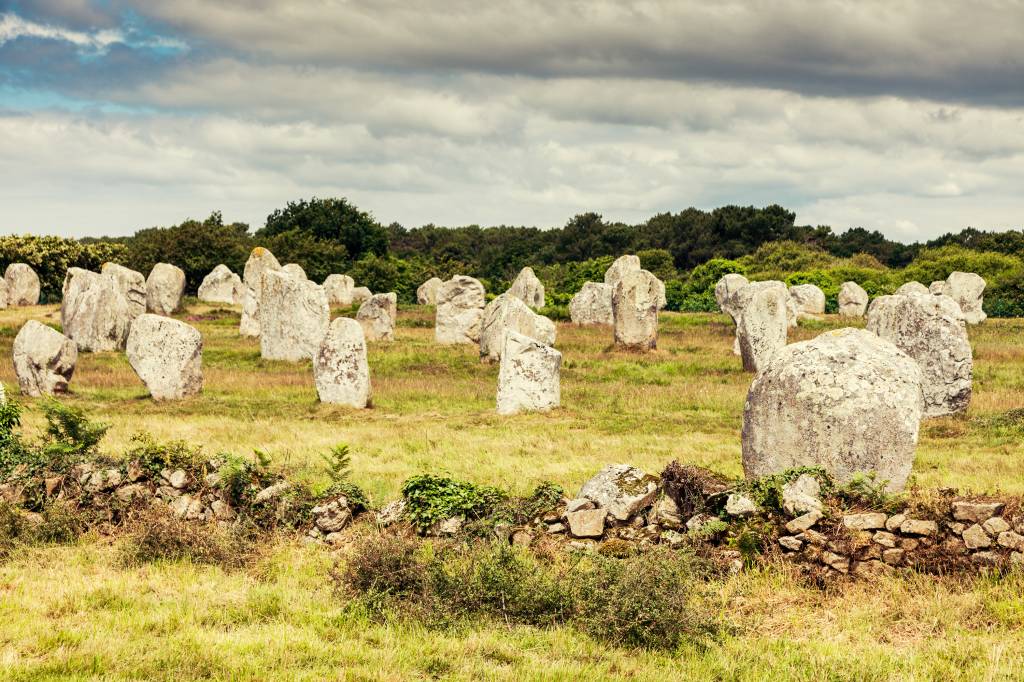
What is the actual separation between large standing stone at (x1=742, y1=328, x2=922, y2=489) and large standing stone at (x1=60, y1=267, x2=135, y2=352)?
3136 cm

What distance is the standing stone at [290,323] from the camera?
36938mm

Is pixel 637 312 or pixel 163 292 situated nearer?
pixel 637 312

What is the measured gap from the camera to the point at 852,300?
60750mm

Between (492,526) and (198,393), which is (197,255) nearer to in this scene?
(198,393)

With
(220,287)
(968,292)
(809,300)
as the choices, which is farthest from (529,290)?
(968,292)

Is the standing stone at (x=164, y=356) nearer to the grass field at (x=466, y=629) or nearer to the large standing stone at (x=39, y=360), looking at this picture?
the large standing stone at (x=39, y=360)

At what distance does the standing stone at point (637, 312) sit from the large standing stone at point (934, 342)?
14.1 meters

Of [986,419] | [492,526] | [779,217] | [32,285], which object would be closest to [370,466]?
[492,526]

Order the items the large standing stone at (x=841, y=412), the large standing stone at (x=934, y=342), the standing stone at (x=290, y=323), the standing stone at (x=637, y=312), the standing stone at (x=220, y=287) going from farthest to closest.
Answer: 1. the standing stone at (x=220, y=287)
2. the standing stone at (x=637, y=312)
3. the standing stone at (x=290, y=323)
4. the large standing stone at (x=934, y=342)
5. the large standing stone at (x=841, y=412)

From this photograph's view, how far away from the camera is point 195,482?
13.5m

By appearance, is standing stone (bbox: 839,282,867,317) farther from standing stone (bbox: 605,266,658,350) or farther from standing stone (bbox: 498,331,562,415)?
standing stone (bbox: 498,331,562,415)

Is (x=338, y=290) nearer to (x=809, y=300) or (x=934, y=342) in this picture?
(x=809, y=300)

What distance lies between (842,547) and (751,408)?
4331 millimetres

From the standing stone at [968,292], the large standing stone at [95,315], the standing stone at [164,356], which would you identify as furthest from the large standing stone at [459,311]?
the standing stone at [968,292]
